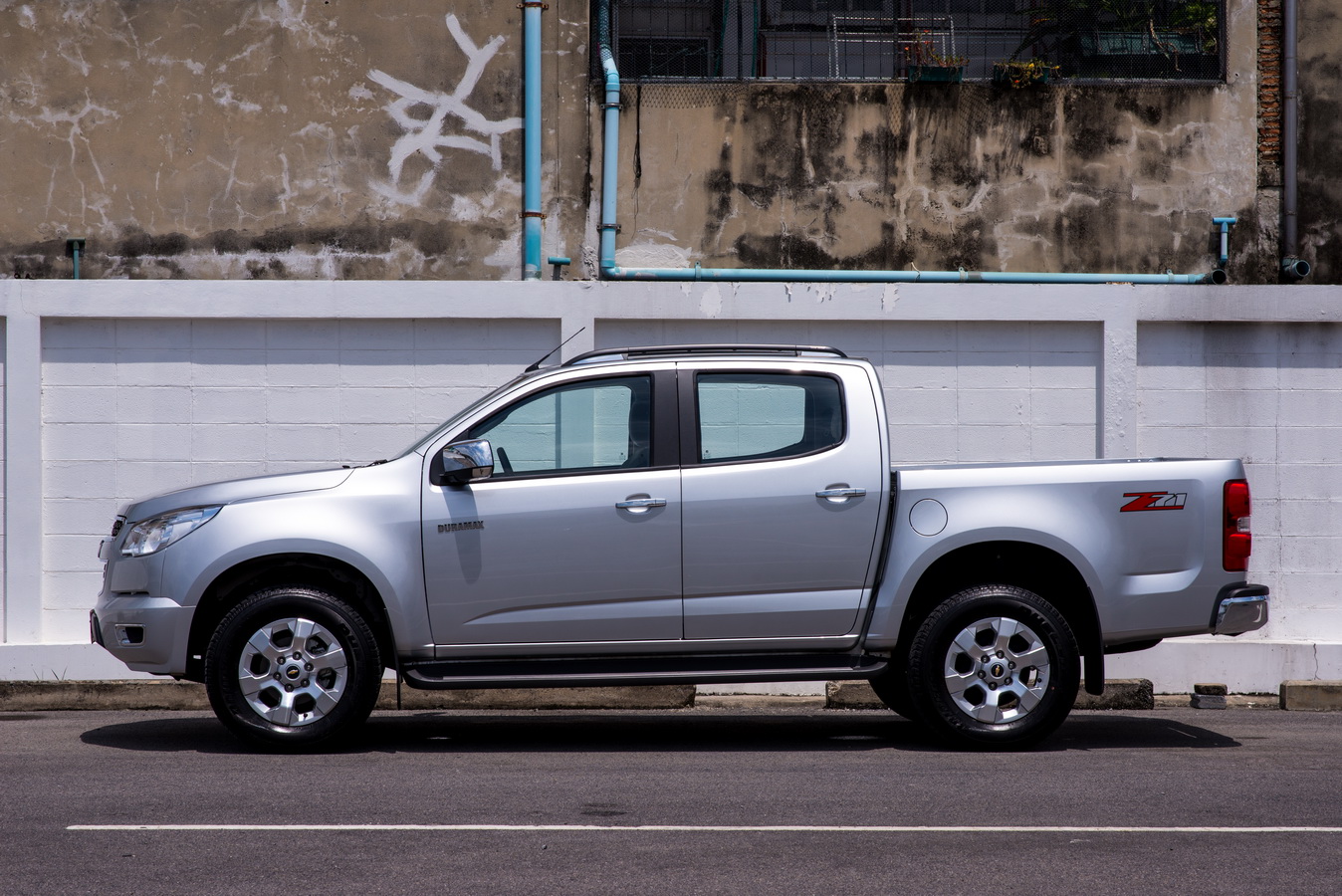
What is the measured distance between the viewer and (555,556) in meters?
6.98

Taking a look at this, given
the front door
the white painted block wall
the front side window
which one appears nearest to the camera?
the front door

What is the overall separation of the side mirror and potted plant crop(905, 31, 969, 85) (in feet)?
18.5

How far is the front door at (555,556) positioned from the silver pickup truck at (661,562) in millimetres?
11

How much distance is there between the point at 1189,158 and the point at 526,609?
6863mm

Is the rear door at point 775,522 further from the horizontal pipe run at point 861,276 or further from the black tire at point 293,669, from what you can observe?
the horizontal pipe run at point 861,276

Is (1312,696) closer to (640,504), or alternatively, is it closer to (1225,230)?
(1225,230)

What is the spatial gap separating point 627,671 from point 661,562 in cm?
55

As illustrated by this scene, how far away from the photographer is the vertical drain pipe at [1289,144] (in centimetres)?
1089

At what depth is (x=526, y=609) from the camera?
7000 mm

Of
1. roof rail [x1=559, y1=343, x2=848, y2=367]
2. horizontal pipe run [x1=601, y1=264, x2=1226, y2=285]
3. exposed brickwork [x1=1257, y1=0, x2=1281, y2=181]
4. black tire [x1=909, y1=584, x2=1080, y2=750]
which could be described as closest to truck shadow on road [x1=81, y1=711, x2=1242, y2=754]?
black tire [x1=909, y1=584, x2=1080, y2=750]

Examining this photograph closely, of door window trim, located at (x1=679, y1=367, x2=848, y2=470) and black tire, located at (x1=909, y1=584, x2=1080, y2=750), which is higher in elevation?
door window trim, located at (x1=679, y1=367, x2=848, y2=470)

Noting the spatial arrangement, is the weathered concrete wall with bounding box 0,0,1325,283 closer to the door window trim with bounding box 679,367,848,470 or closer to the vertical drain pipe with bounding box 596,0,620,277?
the vertical drain pipe with bounding box 596,0,620,277

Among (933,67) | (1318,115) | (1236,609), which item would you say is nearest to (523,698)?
(1236,609)

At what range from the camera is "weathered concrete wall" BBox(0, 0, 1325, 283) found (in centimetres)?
1075
